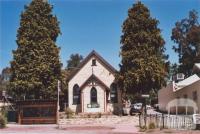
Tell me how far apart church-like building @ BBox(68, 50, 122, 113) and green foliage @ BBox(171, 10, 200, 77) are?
91.1ft

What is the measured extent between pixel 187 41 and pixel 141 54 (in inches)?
1242

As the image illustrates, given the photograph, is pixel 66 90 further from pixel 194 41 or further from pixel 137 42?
pixel 194 41

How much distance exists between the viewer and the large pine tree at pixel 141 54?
50500 mm

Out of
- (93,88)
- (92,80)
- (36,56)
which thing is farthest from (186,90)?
(36,56)

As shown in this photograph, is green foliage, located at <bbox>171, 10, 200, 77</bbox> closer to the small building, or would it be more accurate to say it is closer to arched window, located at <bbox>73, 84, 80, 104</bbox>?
the small building

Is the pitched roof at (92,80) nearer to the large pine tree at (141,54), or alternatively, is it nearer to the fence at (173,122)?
the large pine tree at (141,54)

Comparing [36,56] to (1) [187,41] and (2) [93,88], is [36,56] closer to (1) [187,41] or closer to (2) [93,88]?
(2) [93,88]

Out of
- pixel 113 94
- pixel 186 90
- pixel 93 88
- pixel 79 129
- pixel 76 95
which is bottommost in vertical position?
pixel 79 129

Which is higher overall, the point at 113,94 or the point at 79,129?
the point at 113,94

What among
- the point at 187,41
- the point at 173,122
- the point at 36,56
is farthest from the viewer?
the point at 187,41

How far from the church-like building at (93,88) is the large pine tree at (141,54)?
3.46 m

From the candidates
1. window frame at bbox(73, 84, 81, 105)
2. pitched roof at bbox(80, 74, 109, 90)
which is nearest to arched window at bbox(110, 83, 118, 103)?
pitched roof at bbox(80, 74, 109, 90)

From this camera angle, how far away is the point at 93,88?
54.6 m

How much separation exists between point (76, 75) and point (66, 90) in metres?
4.50
